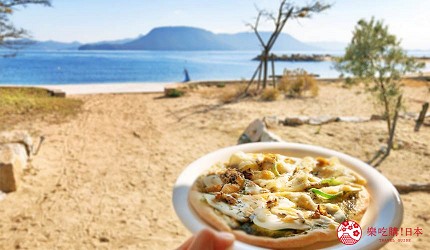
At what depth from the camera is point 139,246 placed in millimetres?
3264

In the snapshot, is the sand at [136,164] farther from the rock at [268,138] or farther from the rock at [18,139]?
the rock at [268,138]

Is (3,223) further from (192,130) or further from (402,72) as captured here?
(402,72)

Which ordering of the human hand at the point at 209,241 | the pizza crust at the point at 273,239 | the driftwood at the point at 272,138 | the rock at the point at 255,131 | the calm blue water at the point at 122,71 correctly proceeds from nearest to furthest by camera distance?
1. the human hand at the point at 209,241
2. the pizza crust at the point at 273,239
3. the driftwood at the point at 272,138
4. the rock at the point at 255,131
5. the calm blue water at the point at 122,71

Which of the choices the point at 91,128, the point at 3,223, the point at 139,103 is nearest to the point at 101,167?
the point at 3,223

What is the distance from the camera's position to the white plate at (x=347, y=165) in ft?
3.05

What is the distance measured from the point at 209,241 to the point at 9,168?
15.3 feet

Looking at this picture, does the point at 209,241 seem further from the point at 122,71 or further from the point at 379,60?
the point at 122,71

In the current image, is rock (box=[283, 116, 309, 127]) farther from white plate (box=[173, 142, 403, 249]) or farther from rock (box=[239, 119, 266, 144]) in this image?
white plate (box=[173, 142, 403, 249])

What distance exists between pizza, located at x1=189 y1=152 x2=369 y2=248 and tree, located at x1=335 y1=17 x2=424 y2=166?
4869 millimetres

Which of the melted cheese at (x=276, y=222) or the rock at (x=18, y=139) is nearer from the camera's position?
the melted cheese at (x=276, y=222)

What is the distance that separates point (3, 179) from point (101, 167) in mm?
1417

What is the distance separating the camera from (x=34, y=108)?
29.1 feet

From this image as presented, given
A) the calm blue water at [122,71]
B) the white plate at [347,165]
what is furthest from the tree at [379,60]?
the white plate at [347,165]

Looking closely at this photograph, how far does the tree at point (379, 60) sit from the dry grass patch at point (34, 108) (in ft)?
23.3
